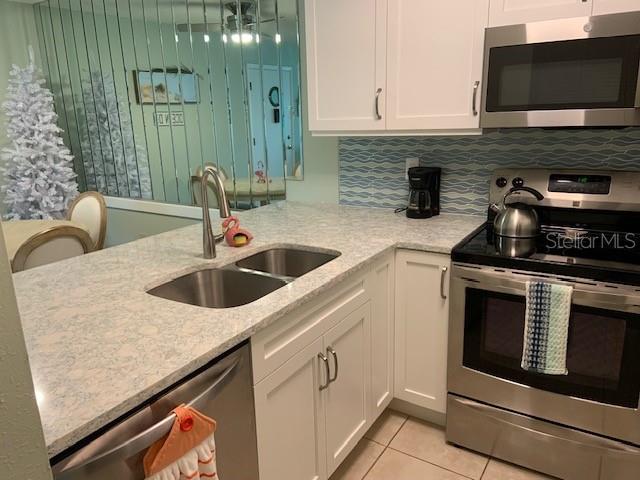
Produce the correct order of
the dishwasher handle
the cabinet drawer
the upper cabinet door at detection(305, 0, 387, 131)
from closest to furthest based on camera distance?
the dishwasher handle, the cabinet drawer, the upper cabinet door at detection(305, 0, 387, 131)

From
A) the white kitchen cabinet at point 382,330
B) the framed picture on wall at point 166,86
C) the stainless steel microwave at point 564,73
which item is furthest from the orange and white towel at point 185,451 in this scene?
the framed picture on wall at point 166,86

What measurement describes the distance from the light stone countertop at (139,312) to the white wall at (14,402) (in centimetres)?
19

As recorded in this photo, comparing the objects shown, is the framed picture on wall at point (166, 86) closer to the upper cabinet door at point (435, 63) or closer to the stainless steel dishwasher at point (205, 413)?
the upper cabinet door at point (435, 63)

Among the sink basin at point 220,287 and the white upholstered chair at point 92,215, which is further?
the white upholstered chair at point 92,215

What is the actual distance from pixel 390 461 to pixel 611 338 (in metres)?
1.00

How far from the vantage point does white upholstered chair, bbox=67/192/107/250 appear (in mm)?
3113

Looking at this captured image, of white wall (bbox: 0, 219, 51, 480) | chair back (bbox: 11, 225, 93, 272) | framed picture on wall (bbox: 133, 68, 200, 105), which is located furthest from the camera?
framed picture on wall (bbox: 133, 68, 200, 105)

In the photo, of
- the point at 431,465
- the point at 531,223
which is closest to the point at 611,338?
the point at 531,223

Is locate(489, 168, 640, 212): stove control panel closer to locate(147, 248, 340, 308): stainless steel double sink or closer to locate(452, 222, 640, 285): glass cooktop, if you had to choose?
locate(452, 222, 640, 285): glass cooktop

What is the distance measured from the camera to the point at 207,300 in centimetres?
176

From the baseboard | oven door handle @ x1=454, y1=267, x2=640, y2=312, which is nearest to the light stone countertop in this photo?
oven door handle @ x1=454, y1=267, x2=640, y2=312

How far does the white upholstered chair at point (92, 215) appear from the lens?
3113mm

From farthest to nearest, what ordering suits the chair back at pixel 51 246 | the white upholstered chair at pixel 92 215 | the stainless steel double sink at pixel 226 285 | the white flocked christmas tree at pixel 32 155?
the white flocked christmas tree at pixel 32 155
the white upholstered chair at pixel 92 215
the chair back at pixel 51 246
the stainless steel double sink at pixel 226 285

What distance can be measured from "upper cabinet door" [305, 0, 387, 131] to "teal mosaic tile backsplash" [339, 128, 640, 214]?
30 centimetres
